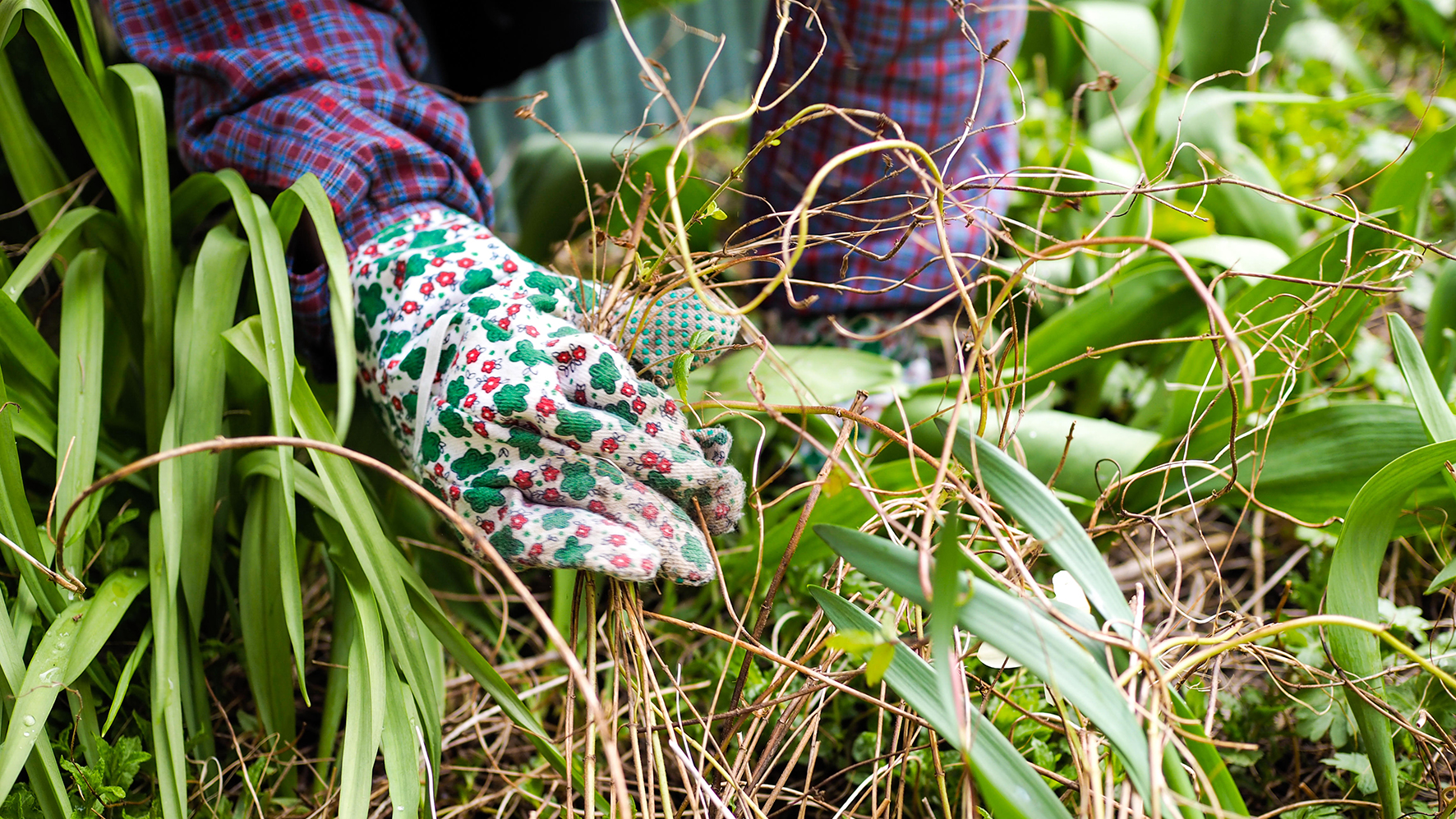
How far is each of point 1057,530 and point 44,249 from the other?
68 centimetres

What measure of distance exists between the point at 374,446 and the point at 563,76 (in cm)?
108

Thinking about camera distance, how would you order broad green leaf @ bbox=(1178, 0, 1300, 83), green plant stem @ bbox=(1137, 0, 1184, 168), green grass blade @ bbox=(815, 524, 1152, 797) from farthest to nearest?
broad green leaf @ bbox=(1178, 0, 1300, 83)
green plant stem @ bbox=(1137, 0, 1184, 168)
green grass blade @ bbox=(815, 524, 1152, 797)

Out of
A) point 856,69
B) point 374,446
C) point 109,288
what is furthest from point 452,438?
point 856,69

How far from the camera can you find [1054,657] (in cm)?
40

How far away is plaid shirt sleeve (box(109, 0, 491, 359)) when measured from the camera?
676 mm

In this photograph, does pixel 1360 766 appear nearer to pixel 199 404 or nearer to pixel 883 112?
pixel 883 112

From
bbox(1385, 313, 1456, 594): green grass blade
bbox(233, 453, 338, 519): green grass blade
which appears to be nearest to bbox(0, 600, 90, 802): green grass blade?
bbox(233, 453, 338, 519): green grass blade

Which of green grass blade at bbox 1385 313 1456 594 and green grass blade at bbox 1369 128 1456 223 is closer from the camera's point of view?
green grass blade at bbox 1385 313 1456 594

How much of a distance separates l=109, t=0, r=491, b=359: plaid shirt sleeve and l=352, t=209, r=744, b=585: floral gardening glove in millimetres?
113

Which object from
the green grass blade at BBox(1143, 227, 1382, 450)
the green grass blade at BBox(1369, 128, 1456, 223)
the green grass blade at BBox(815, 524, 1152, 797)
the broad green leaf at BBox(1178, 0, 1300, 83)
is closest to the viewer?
the green grass blade at BBox(815, 524, 1152, 797)

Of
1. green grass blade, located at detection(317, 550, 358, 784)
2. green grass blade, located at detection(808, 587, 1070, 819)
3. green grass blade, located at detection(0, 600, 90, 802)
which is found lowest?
green grass blade, located at detection(317, 550, 358, 784)

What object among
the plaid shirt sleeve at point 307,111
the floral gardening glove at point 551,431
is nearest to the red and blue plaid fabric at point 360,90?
the plaid shirt sleeve at point 307,111

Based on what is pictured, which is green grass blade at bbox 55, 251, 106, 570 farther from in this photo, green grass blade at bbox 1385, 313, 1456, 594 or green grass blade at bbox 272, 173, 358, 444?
green grass blade at bbox 1385, 313, 1456, 594

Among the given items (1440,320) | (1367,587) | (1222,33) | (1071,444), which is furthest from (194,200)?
(1222,33)
